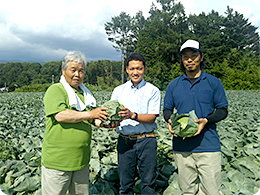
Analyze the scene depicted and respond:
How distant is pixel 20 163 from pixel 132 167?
7.95ft

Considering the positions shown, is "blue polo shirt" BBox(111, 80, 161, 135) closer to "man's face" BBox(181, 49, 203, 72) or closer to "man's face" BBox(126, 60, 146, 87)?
"man's face" BBox(126, 60, 146, 87)

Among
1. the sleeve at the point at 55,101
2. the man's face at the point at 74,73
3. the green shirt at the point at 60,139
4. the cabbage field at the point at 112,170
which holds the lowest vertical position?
the cabbage field at the point at 112,170

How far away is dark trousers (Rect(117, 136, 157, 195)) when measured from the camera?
279 cm

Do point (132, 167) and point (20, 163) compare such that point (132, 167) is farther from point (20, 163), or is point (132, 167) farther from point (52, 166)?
point (20, 163)

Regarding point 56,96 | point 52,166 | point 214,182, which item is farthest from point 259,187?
point 56,96

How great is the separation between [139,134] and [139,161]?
14.7 inches

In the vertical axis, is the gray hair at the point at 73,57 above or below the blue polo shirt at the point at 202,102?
above

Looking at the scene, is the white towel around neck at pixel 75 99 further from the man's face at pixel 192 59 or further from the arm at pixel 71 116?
the man's face at pixel 192 59

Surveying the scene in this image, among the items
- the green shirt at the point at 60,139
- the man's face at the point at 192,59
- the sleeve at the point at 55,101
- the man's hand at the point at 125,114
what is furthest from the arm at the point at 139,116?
the man's face at the point at 192,59

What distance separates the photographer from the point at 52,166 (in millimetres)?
2279

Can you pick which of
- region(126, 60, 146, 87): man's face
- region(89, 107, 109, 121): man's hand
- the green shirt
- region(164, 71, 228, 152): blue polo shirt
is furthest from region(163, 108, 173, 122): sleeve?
the green shirt

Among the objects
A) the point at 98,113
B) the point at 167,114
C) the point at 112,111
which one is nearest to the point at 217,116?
the point at 167,114

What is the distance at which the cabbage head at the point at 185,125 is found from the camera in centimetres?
246

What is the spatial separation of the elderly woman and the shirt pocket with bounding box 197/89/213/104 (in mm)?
1207
